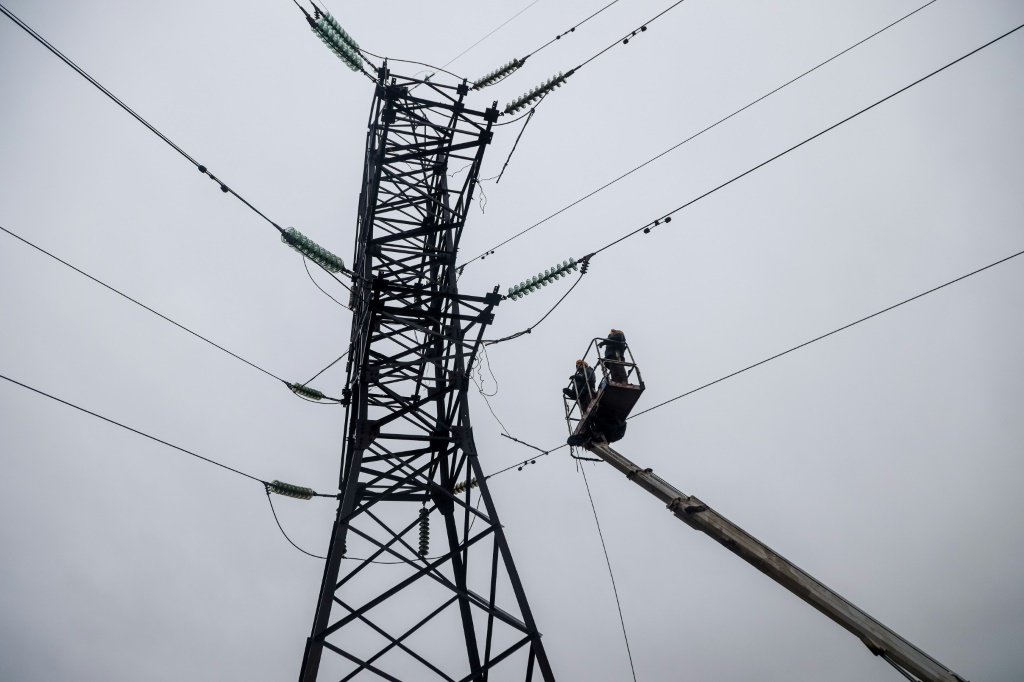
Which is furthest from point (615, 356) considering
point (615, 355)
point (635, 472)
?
point (635, 472)

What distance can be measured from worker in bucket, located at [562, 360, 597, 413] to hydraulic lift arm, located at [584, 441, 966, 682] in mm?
1940

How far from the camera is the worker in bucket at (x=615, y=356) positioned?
44.5ft

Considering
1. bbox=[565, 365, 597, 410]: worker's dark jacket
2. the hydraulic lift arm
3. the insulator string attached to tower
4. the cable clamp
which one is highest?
bbox=[565, 365, 597, 410]: worker's dark jacket

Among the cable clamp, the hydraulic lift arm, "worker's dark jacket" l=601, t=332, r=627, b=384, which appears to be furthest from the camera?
"worker's dark jacket" l=601, t=332, r=627, b=384

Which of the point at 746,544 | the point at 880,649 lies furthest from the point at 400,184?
the point at 880,649

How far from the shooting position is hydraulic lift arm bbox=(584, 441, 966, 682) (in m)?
9.09

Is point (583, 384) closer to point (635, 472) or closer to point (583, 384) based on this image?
point (583, 384)

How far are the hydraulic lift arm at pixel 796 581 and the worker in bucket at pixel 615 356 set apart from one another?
2019 millimetres

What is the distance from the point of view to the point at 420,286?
388 inches

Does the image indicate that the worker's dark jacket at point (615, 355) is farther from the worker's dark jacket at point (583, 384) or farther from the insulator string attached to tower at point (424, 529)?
the insulator string attached to tower at point (424, 529)

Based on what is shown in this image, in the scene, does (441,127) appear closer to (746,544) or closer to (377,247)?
(377,247)

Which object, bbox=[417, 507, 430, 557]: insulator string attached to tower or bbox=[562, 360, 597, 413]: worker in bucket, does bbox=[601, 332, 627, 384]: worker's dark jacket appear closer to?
bbox=[562, 360, 597, 413]: worker in bucket

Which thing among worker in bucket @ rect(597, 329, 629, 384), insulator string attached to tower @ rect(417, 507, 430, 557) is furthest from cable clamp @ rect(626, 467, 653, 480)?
insulator string attached to tower @ rect(417, 507, 430, 557)


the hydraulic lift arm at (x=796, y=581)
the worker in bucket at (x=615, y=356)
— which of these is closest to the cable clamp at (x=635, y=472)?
A: the hydraulic lift arm at (x=796, y=581)
